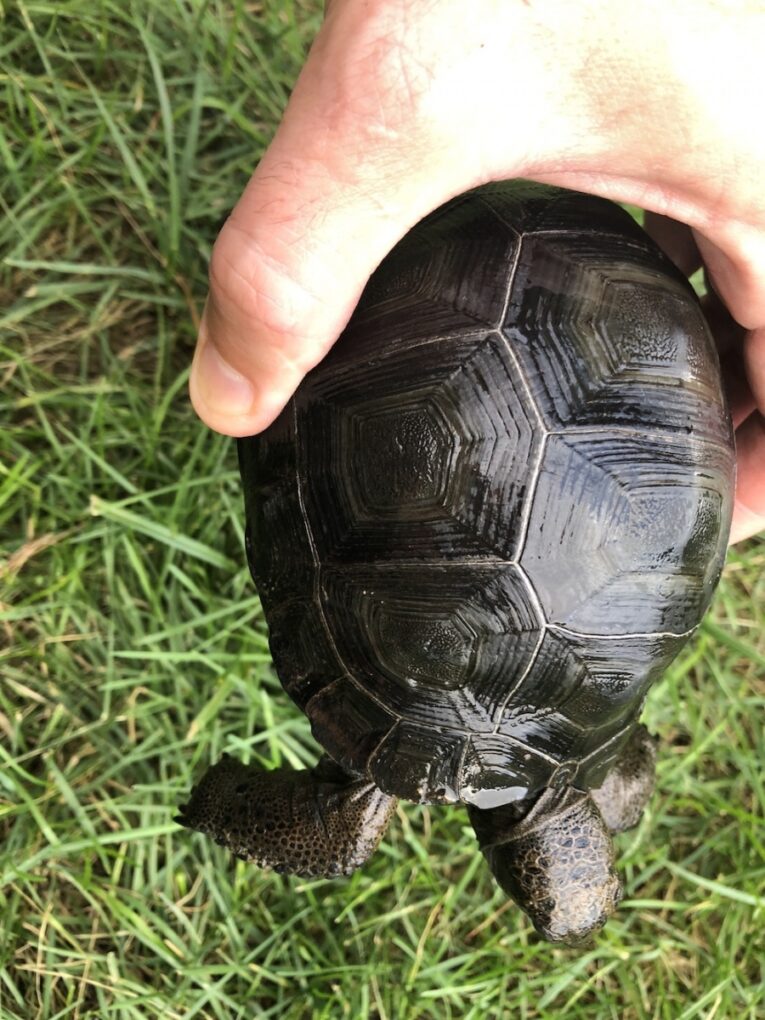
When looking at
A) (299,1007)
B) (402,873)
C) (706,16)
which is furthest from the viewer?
(402,873)

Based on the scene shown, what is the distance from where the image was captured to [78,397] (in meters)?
2.16

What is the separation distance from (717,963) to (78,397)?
2.27 m

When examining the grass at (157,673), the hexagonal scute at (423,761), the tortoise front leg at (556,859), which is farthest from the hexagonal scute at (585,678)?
the grass at (157,673)

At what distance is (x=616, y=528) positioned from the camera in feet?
4.47

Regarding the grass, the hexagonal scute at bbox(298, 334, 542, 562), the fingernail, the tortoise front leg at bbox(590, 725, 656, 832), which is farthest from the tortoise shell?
the grass

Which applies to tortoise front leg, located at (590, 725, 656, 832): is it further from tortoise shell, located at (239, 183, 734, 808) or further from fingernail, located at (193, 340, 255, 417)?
fingernail, located at (193, 340, 255, 417)

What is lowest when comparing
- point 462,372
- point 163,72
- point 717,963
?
point 717,963

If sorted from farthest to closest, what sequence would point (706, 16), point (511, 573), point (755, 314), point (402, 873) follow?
point (402, 873) < point (755, 314) < point (511, 573) < point (706, 16)

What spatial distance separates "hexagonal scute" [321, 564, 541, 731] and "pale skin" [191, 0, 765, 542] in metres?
0.38

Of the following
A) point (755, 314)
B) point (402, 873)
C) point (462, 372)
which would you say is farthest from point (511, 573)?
point (402, 873)

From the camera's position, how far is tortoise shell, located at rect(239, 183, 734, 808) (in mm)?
1362

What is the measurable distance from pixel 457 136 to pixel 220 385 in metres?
0.59

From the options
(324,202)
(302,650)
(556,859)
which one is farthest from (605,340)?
(556,859)

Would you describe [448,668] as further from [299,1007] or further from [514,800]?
[299,1007]
